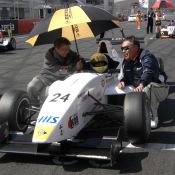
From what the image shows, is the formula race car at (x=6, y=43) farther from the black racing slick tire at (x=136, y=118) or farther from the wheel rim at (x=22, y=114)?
the black racing slick tire at (x=136, y=118)

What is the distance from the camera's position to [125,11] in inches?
3514

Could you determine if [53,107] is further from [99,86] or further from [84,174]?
[99,86]

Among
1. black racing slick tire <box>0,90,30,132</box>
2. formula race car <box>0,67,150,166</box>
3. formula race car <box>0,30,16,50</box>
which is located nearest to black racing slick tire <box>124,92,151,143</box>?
formula race car <box>0,67,150,166</box>

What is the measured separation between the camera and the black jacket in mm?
5582

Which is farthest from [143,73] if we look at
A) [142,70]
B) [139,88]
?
[139,88]

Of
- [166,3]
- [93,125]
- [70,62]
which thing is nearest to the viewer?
[93,125]

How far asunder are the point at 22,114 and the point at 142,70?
5.93ft

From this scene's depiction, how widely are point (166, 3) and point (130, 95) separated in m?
22.5

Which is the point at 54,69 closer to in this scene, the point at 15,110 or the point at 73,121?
the point at 15,110

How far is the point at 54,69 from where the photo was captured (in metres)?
5.95

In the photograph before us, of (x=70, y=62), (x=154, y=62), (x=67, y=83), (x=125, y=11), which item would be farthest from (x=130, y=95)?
(x=125, y=11)

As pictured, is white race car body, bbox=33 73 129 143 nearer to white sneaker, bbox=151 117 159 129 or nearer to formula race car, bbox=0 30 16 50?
white sneaker, bbox=151 117 159 129

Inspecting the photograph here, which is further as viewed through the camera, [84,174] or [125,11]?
[125,11]

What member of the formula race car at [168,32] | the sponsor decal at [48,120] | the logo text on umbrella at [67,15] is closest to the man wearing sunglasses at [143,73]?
the logo text on umbrella at [67,15]
